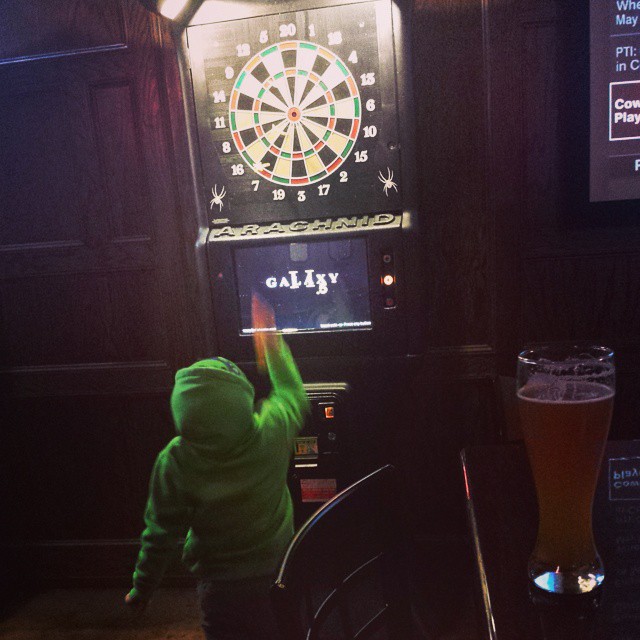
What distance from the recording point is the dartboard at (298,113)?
1794 millimetres

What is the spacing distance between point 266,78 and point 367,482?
1325 millimetres

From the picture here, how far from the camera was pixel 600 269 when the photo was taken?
2316mm

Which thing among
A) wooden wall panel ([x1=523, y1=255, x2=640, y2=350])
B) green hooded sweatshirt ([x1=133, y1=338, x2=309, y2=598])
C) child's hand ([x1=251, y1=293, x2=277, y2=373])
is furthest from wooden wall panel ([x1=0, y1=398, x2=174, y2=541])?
wooden wall panel ([x1=523, y1=255, x2=640, y2=350])

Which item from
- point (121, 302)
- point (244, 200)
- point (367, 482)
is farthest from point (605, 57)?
point (121, 302)

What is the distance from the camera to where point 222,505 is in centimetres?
164

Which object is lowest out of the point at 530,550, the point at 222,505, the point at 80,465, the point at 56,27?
the point at 80,465

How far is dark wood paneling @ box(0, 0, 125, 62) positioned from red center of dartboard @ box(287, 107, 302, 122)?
3.16 feet

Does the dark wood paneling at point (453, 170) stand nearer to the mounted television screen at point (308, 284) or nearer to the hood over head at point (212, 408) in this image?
the mounted television screen at point (308, 284)

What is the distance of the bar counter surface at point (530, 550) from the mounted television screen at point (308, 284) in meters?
0.78

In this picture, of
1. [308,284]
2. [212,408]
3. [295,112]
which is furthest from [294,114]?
[212,408]

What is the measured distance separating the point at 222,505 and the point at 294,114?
115 centimetres

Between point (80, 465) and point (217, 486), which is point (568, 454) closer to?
point (217, 486)

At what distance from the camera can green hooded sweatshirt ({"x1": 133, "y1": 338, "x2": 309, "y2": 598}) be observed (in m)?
1.58

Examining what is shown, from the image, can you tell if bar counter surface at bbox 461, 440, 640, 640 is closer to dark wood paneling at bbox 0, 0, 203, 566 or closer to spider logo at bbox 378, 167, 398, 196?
spider logo at bbox 378, 167, 398, 196
